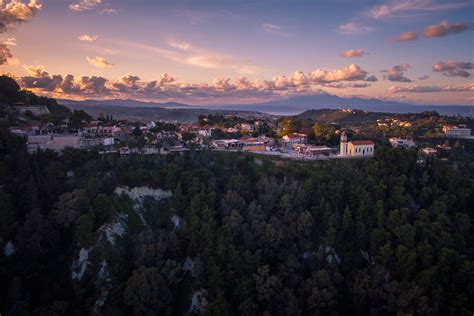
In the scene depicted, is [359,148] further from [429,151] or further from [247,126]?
[247,126]

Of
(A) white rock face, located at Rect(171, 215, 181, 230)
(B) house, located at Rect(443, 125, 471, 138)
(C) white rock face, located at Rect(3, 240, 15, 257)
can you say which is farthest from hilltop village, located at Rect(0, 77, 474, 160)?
(C) white rock face, located at Rect(3, 240, 15, 257)

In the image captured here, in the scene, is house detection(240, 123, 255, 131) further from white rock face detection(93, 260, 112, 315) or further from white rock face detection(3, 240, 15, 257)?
white rock face detection(3, 240, 15, 257)

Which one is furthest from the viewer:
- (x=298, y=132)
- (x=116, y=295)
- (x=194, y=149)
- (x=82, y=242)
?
(x=298, y=132)

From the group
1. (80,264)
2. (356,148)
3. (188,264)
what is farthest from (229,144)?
(80,264)

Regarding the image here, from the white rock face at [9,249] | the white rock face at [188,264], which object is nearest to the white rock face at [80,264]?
the white rock face at [9,249]

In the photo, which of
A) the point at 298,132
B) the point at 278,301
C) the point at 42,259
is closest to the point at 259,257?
the point at 278,301

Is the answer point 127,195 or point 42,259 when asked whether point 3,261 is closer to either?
point 42,259

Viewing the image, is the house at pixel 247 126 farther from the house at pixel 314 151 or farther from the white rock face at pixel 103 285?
the white rock face at pixel 103 285
